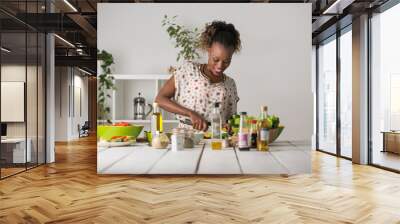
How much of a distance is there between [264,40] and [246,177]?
173cm

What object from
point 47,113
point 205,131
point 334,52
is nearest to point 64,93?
point 47,113

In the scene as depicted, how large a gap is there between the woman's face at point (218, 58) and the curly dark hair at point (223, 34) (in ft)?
0.28

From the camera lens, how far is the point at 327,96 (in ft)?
28.7

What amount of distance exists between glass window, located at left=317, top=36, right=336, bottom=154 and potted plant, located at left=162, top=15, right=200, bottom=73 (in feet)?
12.7

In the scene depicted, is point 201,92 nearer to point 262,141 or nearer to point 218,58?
point 218,58

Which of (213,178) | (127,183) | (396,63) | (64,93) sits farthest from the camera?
(64,93)

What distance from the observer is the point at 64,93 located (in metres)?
13.7

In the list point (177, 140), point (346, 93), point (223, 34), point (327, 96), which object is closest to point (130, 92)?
point (177, 140)

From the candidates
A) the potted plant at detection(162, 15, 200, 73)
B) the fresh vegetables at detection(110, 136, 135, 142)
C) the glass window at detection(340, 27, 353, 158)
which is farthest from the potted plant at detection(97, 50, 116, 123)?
the glass window at detection(340, 27, 353, 158)

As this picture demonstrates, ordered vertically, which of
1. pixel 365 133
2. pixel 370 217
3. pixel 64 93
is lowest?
pixel 370 217

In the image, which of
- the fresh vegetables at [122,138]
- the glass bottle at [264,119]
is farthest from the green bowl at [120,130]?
the glass bottle at [264,119]

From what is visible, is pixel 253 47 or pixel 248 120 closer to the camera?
pixel 248 120

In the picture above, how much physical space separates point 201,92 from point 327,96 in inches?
169

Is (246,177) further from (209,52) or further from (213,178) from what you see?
(209,52)
